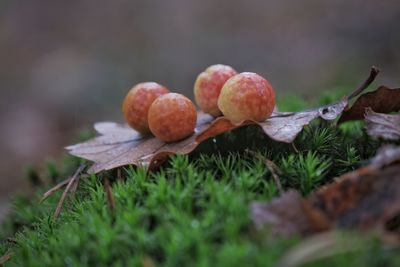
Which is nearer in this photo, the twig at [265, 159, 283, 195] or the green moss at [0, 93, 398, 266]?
the green moss at [0, 93, 398, 266]

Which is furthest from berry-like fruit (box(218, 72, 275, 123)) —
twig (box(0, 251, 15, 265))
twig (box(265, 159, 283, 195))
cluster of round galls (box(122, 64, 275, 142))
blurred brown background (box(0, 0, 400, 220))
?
blurred brown background (box(0, 0, 400, 220))

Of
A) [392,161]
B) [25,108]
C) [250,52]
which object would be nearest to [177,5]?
[250,52]

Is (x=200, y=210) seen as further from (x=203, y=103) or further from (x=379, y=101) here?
(x=379, y=101)

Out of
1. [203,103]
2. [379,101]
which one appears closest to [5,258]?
[203,103]

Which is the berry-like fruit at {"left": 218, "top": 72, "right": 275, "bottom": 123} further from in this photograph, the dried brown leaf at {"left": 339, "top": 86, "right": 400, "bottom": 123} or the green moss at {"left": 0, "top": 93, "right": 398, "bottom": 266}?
the dried brown leaf at {"left": 339, "top": 86, "right": 400, "bottom": 123}

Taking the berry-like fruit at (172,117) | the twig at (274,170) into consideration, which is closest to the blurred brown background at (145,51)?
the berry-like fruit at (172,117)
